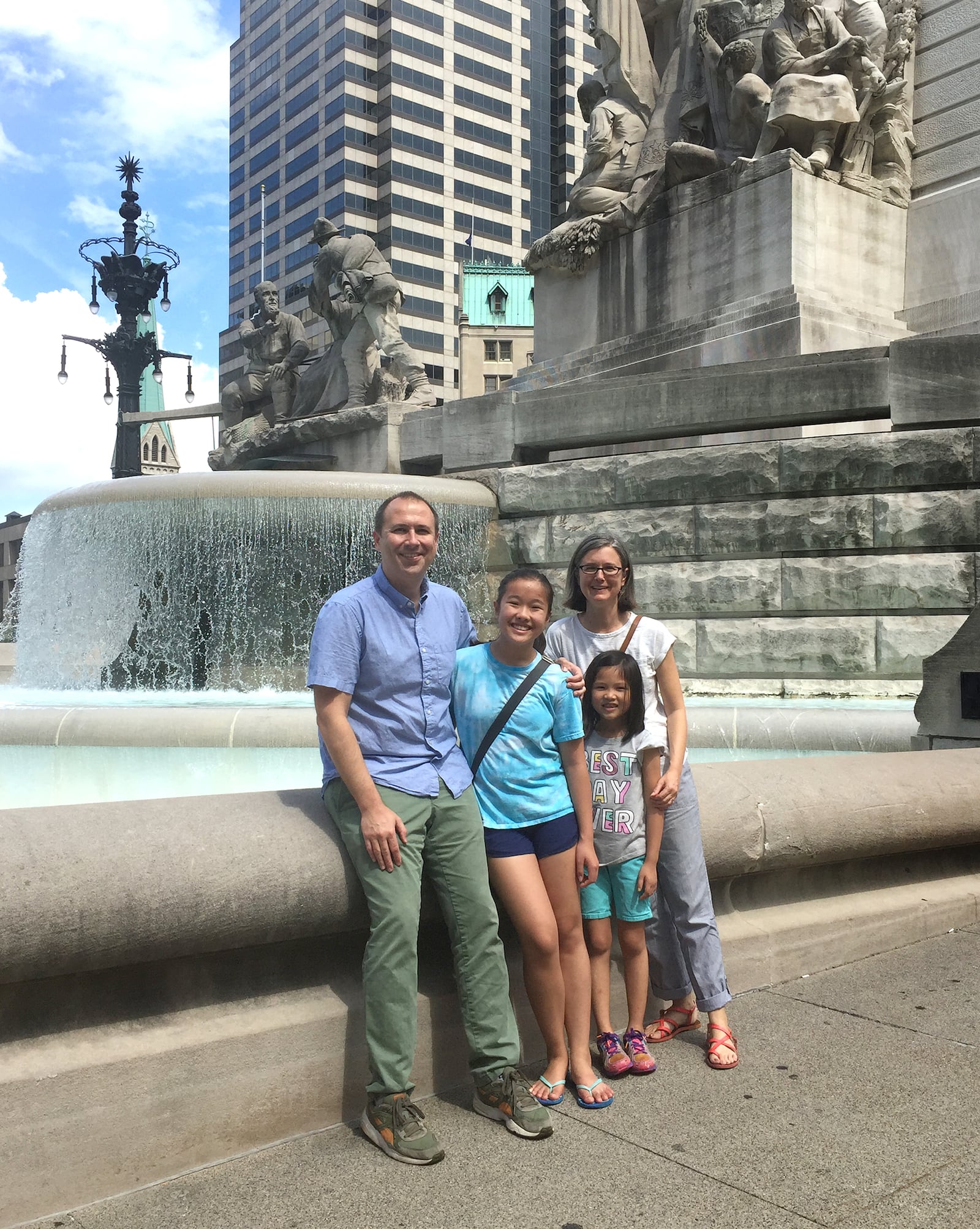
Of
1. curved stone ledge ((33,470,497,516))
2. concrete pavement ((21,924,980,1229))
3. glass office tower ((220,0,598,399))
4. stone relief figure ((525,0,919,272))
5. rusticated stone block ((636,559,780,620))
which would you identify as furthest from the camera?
glass office tower ((220,0,598,399))

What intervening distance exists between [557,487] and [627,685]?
7382 mm

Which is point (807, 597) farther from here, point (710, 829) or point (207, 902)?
point (207, 902)

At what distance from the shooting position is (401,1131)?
2.96 metres

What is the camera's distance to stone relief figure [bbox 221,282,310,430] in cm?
1864

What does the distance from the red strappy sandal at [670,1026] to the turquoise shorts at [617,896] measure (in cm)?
38

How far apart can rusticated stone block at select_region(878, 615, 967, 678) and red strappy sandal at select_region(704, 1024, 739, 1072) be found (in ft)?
Result: 19.2

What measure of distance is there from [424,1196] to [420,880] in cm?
81

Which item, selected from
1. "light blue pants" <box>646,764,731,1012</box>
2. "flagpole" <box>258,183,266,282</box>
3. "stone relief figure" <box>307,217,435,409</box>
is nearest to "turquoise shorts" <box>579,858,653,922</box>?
"light blue pants" <box>646,764,731,1012</box>

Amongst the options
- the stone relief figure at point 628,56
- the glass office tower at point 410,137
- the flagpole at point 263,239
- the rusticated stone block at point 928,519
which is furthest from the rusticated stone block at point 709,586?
the flagpole at point 263,239

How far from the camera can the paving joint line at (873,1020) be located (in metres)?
3.65

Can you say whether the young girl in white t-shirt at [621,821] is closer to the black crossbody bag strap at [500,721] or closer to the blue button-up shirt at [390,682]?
the black crossbody bag strap at [500,721]

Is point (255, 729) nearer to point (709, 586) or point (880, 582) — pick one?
point (709, 586)

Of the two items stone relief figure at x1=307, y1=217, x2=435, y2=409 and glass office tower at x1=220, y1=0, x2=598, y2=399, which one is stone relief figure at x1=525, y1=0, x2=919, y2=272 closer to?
stone relief figure at x1=307, y1=217, x2=435, y2=409

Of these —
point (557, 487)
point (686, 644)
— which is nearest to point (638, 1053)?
point (686, 644)
